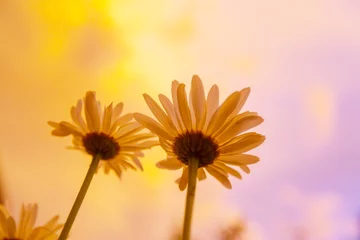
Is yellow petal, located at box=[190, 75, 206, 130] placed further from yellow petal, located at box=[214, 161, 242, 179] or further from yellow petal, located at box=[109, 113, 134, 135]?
yellow petal, located at box=[109, 113, 134, 135]

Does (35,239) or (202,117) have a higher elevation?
(202,117)

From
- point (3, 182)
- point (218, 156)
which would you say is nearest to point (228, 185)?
point (218, 156)

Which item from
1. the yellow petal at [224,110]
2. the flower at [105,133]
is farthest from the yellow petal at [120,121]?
the yellow petal at [224,110]

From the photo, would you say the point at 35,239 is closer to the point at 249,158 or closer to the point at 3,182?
the point at 249,158

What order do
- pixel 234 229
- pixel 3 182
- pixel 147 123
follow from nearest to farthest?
1. pixel 147 123
2. pixel 234 229
3. pixel 3 182

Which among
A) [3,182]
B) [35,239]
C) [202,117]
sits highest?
[3,182]

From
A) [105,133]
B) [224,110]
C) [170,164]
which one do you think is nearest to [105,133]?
[105,133]

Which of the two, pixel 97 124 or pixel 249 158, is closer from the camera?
pixel 249 158

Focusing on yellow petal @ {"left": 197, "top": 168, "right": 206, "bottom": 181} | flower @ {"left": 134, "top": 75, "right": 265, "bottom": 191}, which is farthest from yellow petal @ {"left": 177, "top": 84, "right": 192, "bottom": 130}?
yellow petal @ {"left": 197, "top": 168, "right": 206, "bottom": 181}
